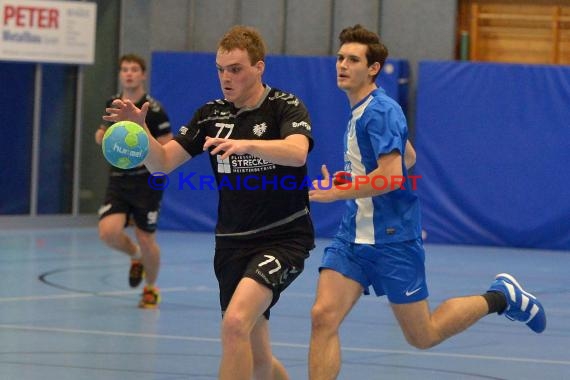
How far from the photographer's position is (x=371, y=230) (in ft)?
20.0

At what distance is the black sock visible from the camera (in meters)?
6.82

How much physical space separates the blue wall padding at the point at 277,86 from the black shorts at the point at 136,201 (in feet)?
22.6

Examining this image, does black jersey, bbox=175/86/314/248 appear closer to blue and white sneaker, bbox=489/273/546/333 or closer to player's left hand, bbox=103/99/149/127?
player's left hand, bbox=103/99/149/127

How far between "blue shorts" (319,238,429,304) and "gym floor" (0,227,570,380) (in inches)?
48.1

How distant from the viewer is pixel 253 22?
733 inches

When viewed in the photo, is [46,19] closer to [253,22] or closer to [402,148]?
[253,22]

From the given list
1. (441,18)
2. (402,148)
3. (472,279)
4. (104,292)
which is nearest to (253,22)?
(441,18)

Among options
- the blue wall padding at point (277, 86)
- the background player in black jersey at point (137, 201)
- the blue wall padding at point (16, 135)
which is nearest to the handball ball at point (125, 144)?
the background player in black jersey at point (137, 201)

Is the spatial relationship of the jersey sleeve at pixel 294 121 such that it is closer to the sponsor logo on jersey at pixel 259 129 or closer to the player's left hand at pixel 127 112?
the sponsor logo on jersey at pixel 259 129

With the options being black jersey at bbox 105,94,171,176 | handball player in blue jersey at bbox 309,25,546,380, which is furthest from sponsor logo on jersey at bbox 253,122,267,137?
black jersey at bbox 105,94,171,176

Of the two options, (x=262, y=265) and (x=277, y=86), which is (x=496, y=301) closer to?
(x=262, y=265)

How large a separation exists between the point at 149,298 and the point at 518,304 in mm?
3962

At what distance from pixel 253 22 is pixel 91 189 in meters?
3.74

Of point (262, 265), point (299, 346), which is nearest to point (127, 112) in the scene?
point (262, 265)
